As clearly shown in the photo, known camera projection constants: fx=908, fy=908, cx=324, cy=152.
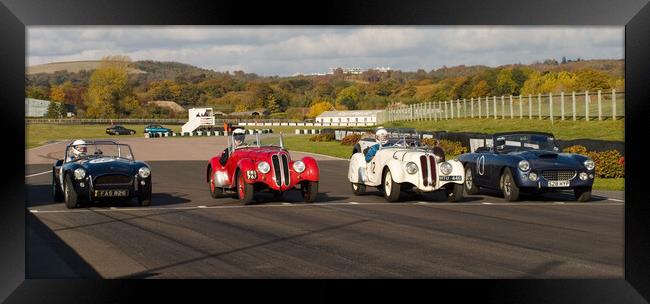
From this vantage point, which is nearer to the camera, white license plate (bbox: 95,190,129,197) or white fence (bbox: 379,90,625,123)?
white license plate (bbox: 95,190,129,197)

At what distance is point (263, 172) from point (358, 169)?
10.3 feet

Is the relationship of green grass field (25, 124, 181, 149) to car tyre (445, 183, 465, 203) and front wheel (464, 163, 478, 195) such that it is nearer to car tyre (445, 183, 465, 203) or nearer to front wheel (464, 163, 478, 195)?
front wheel (464, 163, 478, 195)

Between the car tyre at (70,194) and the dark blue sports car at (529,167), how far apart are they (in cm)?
897

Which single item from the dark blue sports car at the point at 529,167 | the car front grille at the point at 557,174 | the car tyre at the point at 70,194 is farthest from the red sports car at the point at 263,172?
the car front grille at the point at 557,174

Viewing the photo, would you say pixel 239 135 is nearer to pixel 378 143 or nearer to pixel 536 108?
pixel 378 143

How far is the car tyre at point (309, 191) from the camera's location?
19566 mm

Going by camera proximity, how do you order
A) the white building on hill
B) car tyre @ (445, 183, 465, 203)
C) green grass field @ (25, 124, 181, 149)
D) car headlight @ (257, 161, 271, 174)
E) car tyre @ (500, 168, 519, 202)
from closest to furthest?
1. car headlight @ (257, 161, 271, 174)
2. car tyre @ (500, 168, 519, 202)
3. car tyre @ (445, 183, 465, 203)
4. green grass field @ (25, 124, 181, 149)
5. the white building on hill

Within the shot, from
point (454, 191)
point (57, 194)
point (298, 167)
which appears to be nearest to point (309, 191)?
point (298, 167)

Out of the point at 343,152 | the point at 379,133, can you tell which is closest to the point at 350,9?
the point at 379,133

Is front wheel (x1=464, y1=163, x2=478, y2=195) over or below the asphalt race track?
over

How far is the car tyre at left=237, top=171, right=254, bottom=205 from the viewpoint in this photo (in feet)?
62.1

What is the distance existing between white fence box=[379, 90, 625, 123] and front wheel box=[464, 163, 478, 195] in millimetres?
12857

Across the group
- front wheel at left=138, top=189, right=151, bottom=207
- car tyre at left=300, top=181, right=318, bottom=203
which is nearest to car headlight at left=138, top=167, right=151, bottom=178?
front wheel at left=138, top=189, right=151, bottom=207

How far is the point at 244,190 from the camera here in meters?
19.1
